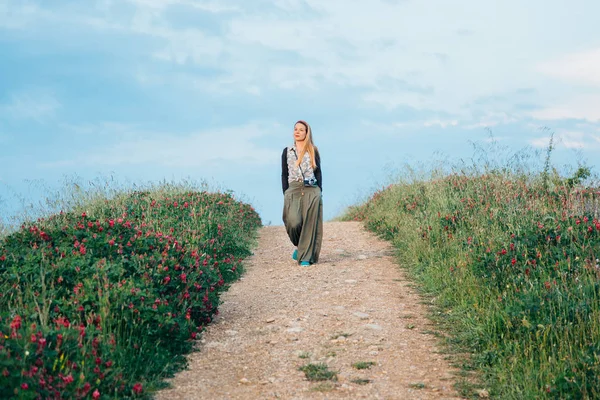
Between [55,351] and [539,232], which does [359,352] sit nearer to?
[55,351]

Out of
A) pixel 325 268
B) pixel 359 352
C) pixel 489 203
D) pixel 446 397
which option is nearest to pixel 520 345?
pixel 446 397

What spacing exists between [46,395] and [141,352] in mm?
1380

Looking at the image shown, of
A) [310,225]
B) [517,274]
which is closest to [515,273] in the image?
[517,274]

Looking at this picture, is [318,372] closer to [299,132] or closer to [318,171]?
[318,171]

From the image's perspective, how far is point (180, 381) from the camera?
596 cm

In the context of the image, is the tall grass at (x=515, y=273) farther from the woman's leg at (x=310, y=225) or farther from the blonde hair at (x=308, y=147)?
the blonde hair at (x=308, y=147)

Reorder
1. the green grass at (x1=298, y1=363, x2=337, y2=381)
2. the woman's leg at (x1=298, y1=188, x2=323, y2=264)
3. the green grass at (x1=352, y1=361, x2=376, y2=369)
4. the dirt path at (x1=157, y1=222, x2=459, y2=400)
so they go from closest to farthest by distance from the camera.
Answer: the dirt path at (x1=157, y1=222, x2=459, y2=400) → the green grass at (x1=298, y1=363, x2=337, y2=381) → the green grass at (x1=352, y1=361, x2=376, y2=369) → the woman's leg at (x1=298, y1=188, x2=323, y2=264)

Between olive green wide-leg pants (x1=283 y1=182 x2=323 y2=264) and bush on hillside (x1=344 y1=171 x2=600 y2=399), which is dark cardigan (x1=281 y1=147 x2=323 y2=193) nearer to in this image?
olive green wide-leg pants (x1=283 y1=182 x2=323 y2=264)

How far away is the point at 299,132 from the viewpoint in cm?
1179

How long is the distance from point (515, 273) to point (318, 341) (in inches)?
120

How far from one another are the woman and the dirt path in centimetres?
65

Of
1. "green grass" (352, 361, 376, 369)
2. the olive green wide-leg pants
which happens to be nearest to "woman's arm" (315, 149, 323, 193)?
the olive green wide-leg pants

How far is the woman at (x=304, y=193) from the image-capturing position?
11820 mm

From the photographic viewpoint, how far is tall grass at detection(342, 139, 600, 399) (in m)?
5.89
